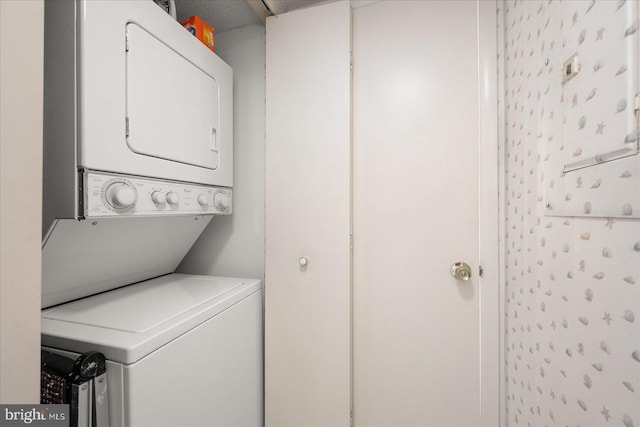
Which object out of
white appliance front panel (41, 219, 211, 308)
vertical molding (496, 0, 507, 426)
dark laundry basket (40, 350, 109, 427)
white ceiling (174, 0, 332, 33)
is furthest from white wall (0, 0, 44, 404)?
vertical molding (496, 0, 507, 426)

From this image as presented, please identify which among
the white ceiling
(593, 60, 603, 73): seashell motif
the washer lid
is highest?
the white ceiling

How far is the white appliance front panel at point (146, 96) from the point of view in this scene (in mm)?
832

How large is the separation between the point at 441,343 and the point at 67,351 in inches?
60.3

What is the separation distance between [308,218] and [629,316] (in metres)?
1.18

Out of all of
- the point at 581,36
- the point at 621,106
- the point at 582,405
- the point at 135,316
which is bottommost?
the point at 582,405

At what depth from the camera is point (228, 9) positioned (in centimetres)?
150

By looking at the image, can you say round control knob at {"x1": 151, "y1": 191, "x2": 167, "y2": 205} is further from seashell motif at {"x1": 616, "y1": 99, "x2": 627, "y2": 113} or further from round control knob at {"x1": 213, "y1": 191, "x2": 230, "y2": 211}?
seashell motif at {"x1": 616, "y1": 99, "x2": 627, "y2": 113}

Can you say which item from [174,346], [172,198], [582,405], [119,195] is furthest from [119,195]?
[582,405]

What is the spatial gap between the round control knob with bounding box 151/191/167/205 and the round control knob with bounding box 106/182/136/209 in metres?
0.11

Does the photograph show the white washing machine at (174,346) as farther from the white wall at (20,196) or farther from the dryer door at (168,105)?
the dryer door at (168,105)

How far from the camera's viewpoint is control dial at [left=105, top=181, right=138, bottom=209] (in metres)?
0.88

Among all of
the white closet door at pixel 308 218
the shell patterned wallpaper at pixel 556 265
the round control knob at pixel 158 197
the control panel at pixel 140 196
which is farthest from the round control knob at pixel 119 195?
the shell patterned wallpaper at pixel 556 265

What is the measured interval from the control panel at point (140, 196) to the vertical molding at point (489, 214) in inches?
55.2

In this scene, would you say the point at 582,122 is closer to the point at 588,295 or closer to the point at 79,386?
the point at 588,295
